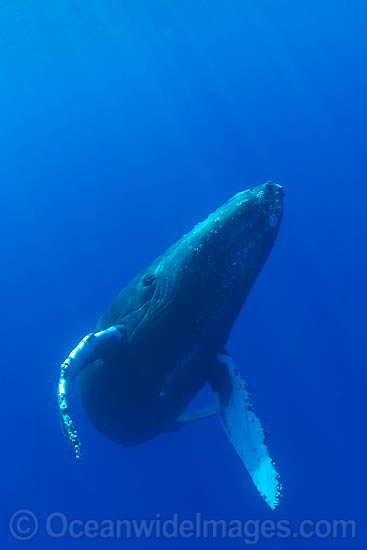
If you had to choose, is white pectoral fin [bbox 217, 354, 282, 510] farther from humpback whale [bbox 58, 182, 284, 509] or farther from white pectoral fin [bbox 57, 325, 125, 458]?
white pectoral fin [bbox 57, 325, 125, 458]

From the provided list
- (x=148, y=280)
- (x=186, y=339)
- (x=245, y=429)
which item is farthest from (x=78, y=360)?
(x=245, y=429)

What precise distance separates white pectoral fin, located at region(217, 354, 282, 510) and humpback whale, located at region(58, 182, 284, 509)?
13mm

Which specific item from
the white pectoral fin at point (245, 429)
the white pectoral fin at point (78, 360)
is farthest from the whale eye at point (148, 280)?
the white pectoral fin at point (245, 429)

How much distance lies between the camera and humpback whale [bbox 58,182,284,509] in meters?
5.85

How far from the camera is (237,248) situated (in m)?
5.85

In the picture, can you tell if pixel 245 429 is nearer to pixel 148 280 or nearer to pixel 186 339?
pixel 186 339

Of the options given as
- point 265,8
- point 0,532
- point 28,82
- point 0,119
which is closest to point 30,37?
point 28,82

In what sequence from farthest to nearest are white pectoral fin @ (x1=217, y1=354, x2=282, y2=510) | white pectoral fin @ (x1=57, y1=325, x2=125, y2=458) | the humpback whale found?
white pectoral fin @ (x1=217, y1=354, x2=282, y2=510) < the humpback whale < white pectoral fin @ (x1=57, y1=325, x2=125, y2=458)

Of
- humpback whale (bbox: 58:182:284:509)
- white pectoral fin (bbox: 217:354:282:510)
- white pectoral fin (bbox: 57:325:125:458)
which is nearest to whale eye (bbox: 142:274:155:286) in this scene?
humpback whale (bbox: 58:182:284:509)

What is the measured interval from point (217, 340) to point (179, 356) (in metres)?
0.54

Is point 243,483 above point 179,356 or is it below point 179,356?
above

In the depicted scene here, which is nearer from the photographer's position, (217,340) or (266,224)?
(266,224)

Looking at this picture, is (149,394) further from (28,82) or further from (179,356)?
(28,82)

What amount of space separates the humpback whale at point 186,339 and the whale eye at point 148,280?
2cm
